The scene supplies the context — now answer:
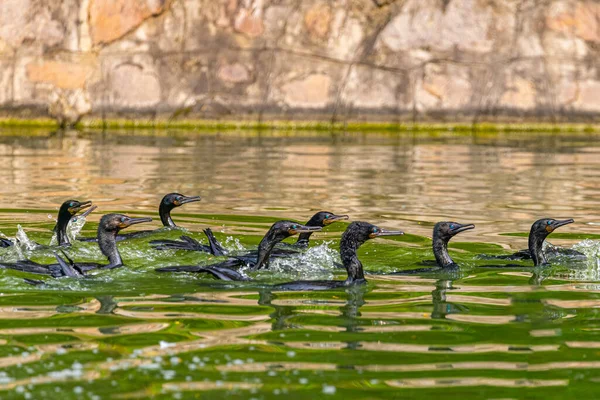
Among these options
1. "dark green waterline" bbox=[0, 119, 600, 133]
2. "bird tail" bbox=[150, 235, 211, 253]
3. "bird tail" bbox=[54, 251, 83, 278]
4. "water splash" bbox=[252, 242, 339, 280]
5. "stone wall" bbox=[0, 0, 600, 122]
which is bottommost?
"water splash" bbox=[252, 242, 339, 280]

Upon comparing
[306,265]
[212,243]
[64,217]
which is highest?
[64,217]

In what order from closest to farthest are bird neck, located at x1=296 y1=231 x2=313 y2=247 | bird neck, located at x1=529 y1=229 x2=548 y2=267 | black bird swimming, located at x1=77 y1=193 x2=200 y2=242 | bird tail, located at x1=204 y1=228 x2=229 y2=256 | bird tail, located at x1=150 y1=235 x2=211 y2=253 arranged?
bird neck, located at x1=529 y1=229 x2=548 y2=267 < bird tail, located at x1=204 y1=228 x2=229 y2=256 < bird tail, located at x1=150 y1=235 x2=211 y2=253 < bird neck, located at x1=296 y1=231 x2=313 y2=247 < black bird swimming, located at x1=77 y1=193 x2=200 y2=242

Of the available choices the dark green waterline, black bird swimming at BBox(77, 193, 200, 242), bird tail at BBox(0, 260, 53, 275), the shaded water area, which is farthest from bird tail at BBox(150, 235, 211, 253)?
the dark green waterline

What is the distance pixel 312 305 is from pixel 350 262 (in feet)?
3.14

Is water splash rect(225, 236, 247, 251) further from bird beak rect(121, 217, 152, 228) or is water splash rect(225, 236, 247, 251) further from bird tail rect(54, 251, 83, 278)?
bird tail rect(54, 251, 83, 278)

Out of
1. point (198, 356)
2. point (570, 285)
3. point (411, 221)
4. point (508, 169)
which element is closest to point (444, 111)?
point (508, 169)

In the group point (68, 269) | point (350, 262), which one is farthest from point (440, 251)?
point (68, 269)

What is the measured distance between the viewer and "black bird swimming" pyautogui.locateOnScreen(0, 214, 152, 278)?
8.69m

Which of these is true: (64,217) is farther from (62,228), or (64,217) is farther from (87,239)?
(87,239)

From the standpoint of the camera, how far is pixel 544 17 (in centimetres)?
2672

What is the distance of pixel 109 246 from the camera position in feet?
32.2

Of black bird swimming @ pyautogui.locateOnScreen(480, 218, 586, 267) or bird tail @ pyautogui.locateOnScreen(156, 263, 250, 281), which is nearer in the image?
bird tail @ pyautogui.locateOnScreen(156, 263, 250, 281)

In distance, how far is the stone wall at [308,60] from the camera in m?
26.6

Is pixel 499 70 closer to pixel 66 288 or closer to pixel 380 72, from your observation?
pixel 380 72
